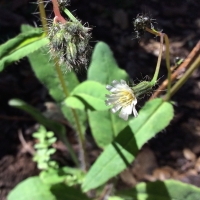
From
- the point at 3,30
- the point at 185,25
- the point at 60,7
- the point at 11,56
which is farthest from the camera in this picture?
the point at 185,25

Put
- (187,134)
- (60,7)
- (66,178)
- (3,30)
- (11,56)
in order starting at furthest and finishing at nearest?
(3,30) → (187,134) → (66,178) → (11,56) → (60,7)

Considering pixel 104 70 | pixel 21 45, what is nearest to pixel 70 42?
pixel 21 45

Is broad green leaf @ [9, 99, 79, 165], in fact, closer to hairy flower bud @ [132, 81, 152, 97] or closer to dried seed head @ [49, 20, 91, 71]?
dried seed head @ [49, 20, 91, 71]

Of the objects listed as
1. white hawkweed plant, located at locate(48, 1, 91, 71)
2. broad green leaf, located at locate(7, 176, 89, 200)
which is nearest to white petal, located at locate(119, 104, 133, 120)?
white hawkweed plant, located at locate(48, 1, 91, 71)

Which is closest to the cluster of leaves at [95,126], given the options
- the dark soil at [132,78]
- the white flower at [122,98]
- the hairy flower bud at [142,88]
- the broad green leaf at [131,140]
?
the broad green leaf at [131,140]

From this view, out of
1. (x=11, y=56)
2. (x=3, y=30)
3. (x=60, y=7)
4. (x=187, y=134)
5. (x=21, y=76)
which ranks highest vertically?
(x=60, y=7)

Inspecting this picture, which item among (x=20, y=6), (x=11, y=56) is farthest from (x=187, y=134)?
(x=20, y=6)

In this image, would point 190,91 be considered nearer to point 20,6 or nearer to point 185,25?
point 185,25
